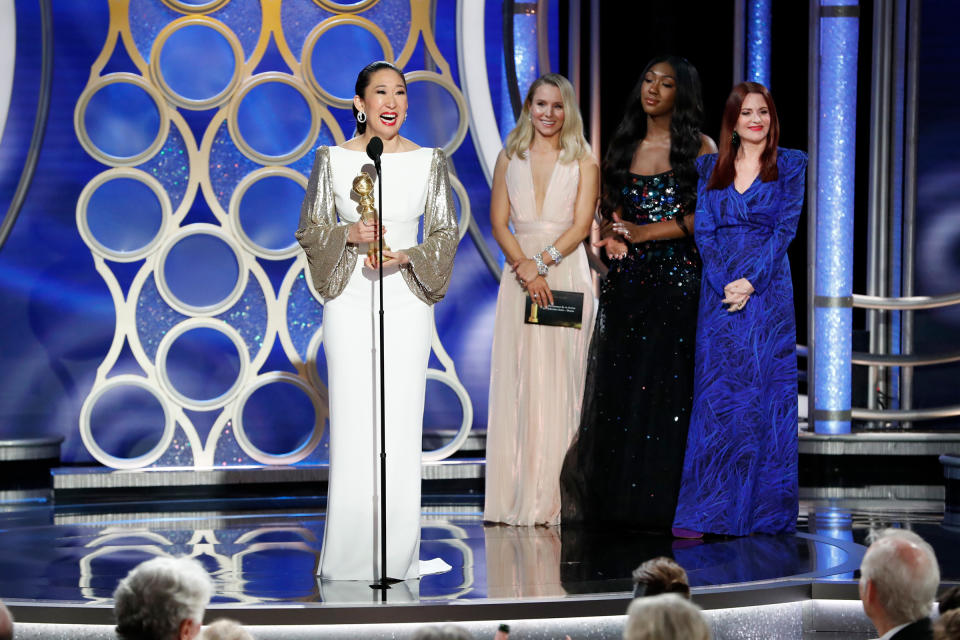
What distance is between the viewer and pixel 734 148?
5.41m

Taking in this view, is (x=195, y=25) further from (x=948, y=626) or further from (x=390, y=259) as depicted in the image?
(x=948, y=626)

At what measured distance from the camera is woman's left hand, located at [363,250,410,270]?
4191mm

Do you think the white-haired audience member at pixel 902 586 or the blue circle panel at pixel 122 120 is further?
the blue circle panel at pixel 122 120

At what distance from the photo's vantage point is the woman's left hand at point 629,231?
5.51 metres

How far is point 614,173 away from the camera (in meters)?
5.65

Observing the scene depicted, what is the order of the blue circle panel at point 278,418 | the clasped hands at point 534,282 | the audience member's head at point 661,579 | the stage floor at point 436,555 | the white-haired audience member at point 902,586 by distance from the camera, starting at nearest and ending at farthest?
the white-haired audience member at point 902,586 → the audience member's head at point 661,579 → the stage floor at point 436,555 → the clasped hands at point 534,282 → the blue circle panel at point 278,418

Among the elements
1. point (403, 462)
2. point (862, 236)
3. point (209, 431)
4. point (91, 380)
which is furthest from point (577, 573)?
point (862, 236)

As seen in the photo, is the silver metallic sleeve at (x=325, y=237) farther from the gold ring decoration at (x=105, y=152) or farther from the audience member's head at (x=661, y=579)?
the gold ring decoration at (x=105, y=152)

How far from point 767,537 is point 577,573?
49.0 inches

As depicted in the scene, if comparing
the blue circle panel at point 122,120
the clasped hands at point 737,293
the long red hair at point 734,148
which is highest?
the blue circle panel at point 122,120

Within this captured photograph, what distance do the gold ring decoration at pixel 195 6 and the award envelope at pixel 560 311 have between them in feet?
8.29

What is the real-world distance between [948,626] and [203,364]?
5.45 meters

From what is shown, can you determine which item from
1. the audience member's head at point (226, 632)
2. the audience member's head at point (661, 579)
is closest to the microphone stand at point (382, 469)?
the audience member's head at point (661, 579)

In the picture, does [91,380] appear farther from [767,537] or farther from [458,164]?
[767,537]
